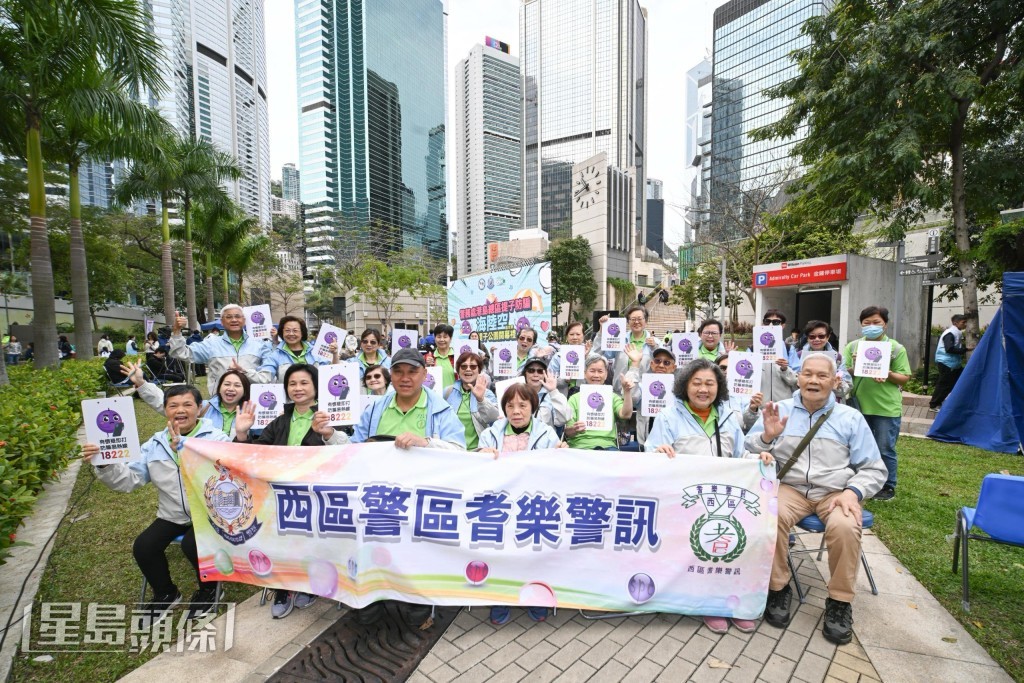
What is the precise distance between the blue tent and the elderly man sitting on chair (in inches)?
151

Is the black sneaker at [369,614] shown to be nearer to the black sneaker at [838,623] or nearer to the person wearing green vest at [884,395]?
the black sneaker at [838,623]

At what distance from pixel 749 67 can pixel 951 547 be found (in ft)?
230

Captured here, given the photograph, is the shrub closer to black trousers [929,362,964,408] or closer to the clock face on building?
black trousers [929,362,964,408]

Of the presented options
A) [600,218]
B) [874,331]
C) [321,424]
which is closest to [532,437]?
[321,424]

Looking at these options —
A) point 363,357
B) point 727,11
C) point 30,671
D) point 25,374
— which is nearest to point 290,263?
point 25,374

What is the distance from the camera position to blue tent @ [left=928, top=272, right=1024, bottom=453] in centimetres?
518

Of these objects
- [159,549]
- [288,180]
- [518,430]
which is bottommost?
[159,549]

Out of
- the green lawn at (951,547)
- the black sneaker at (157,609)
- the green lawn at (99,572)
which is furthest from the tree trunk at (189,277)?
the green lawn at (951,547)

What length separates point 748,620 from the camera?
2.69 meters

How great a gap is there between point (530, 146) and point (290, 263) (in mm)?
73784

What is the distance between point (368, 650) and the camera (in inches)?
101

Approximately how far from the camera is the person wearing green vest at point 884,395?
437 cm

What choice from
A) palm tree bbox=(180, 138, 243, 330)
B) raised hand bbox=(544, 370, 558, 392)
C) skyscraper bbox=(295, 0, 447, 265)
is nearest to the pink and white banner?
raised hand bbox=(544, 370, 558, 392)

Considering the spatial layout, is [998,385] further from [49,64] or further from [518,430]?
[49,64]
